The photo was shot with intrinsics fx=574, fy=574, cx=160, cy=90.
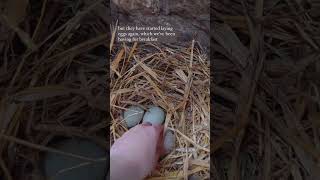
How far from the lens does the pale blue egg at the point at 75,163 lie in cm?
86

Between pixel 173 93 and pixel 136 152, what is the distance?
105 mm

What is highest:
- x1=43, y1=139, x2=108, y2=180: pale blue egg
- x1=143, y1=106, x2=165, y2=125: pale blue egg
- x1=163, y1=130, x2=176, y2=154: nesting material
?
x1=143, y1=106, x2=165, y2=125: pale blue egg

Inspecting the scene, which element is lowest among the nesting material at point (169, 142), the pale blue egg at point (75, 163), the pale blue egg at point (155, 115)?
the pale blue egg at point (75, 163)

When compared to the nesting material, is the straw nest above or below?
above

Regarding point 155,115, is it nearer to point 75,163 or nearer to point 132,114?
point 132,114

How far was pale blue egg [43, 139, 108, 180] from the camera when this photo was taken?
86 cm

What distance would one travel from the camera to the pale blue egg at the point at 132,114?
2.84ft

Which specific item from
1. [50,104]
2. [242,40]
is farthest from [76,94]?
[242,40]

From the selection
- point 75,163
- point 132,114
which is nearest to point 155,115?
point 132,114

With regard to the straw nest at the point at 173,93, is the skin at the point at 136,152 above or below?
below

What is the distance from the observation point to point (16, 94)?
0.86 meters

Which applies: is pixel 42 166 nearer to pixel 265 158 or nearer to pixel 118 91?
pixel 118 91

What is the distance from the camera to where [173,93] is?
2.83 feet

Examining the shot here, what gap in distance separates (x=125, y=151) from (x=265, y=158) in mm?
208
